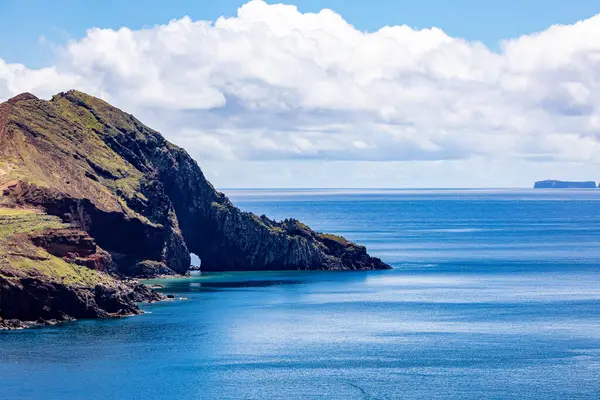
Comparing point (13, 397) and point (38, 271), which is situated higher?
point (38, 271)

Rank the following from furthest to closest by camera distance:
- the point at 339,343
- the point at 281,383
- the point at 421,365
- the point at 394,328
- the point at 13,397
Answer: the point at 394,328, the point at 339,343, the point at 421,365, the point at 281,383, the point at 13,397

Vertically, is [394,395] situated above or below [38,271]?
below

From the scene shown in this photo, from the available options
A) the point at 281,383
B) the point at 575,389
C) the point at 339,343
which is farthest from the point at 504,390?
the point at 339,343

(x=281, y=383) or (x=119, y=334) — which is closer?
(x=281, y=383)

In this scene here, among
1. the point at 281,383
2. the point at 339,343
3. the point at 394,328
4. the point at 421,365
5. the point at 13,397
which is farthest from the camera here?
the point at 394,328

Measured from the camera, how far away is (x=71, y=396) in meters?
144

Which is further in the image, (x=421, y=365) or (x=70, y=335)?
(x=70, y=335)

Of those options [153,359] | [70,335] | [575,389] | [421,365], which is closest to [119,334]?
[70,335]

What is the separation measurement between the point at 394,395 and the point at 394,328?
52.8 meters

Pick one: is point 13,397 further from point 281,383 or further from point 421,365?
point 421,365

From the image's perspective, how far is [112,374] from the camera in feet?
518

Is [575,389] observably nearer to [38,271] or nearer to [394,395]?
[394,395]

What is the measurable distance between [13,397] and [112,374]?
60.7ft

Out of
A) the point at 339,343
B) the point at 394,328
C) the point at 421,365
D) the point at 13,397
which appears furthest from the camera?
the point at 394,328
